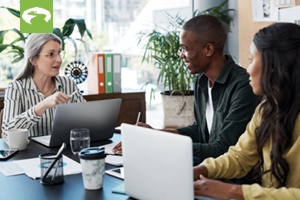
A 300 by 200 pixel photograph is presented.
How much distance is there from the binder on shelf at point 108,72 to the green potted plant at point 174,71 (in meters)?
0.47

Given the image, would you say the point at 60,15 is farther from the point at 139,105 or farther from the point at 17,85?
the point at 17,85

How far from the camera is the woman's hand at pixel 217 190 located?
1.36m

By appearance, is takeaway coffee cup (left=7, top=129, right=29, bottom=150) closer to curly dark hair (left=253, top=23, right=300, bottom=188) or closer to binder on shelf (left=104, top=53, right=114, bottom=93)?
curly dark hair (left=253, top=23, right=300, bottom=188)

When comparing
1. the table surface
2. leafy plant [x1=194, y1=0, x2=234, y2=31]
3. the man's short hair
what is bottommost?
the table surface

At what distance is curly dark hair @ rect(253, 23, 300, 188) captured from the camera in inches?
58.3

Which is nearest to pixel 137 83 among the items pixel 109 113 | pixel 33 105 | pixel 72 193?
pixel 33 105

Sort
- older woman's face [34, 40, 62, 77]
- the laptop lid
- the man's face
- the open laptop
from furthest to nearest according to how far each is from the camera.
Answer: older woman's face [34, 40, 62, 77] → the man's face → the open laptop → the laptop lid

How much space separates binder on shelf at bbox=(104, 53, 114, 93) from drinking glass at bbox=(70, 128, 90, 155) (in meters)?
1.72

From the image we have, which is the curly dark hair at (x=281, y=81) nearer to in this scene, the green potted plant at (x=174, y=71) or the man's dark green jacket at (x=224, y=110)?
the man's dark green jacket at (x=224, y=110)

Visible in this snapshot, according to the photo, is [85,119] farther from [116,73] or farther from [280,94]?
[116,73]

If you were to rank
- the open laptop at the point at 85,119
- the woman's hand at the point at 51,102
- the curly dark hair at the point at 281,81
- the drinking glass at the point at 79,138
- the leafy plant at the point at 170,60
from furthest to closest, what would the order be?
the leafy plant at the point at 170,60 → the woman's hand at the point at 51,102 → the open laptop at the point at 85,119 → the drinking glass at the point at 79,138 → the curly dark hair at the point at 281,81

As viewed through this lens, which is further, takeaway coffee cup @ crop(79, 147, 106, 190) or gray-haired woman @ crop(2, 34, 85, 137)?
gray-haired woman @ crop(2, 34, 85, 137)

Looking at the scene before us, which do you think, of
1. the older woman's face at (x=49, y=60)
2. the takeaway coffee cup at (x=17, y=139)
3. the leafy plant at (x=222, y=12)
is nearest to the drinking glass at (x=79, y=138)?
the takeaway coffee cup at (x=17, y=139)

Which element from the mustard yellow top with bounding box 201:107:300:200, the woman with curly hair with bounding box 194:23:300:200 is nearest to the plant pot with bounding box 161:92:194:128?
the mustard yellow top with bounding box 201:107:300:200
